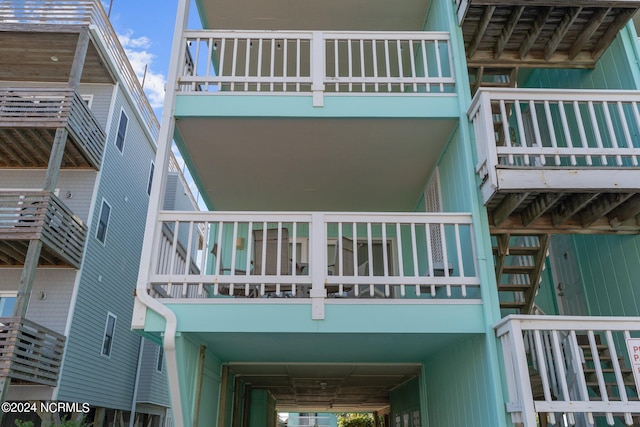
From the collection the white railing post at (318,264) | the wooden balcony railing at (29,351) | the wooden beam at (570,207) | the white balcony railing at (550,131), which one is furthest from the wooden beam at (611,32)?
the wooden balcony railing at (29,351)

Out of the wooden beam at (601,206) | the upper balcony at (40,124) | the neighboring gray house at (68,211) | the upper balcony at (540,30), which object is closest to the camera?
the wooden beam at (601,206)

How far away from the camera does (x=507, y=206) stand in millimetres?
5504

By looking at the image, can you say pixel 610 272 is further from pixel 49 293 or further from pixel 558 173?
pixel 49 293

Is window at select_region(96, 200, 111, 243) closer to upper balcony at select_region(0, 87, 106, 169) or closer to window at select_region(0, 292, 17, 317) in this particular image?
upper balcony at select_region(0, 87, 106, 169)

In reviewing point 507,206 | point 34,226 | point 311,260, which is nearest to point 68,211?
point 34,226

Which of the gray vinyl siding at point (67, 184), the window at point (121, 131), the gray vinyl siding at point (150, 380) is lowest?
the gray vinyl siding at point (150, 380)

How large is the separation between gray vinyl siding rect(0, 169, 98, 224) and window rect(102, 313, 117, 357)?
3191 mm

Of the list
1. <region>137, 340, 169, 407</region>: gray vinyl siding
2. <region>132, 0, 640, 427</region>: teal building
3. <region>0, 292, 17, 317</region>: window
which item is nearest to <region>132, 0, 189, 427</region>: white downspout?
<region>132, 0, 640, 427</region>: teal building

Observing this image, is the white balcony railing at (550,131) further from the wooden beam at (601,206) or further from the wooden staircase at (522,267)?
the wooden staircase at (522,267)

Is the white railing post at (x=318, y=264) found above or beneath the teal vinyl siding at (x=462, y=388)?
above

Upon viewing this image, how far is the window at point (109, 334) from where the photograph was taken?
42.3ft

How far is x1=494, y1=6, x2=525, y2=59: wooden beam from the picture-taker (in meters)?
6.12

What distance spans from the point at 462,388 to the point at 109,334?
429 inches

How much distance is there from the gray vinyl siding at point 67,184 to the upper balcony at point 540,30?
9955mm
